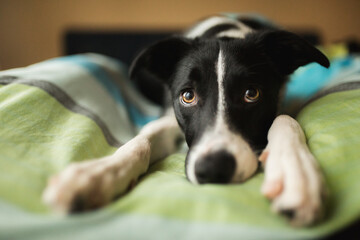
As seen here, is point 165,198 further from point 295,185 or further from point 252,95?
point 252,95

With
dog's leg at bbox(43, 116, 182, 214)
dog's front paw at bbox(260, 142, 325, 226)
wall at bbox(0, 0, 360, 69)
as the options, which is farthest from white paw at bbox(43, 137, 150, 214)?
wall at bbox(0, 0, 360, 69)

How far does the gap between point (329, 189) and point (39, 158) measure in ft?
2.92

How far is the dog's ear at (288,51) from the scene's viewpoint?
4.06ft

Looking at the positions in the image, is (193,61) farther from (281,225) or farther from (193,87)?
(281,225)

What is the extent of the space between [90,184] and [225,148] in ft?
1.38

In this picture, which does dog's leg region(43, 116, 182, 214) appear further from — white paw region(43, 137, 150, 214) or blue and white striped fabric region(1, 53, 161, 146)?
blue and white striped fabric region(1, 53, 161, 146)

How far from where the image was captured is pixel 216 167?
32.6 inches

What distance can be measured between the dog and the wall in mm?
3269

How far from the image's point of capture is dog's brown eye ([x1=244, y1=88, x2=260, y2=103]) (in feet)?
3.80

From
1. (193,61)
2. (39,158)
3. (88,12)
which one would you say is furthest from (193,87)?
(88,12)

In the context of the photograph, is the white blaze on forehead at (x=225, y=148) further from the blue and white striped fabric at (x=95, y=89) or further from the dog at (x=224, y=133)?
the blue and white striped fabric at (x=95, y=89)

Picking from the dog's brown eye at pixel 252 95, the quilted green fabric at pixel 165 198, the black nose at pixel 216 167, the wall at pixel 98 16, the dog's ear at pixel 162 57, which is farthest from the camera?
the wall at pixel 98 16

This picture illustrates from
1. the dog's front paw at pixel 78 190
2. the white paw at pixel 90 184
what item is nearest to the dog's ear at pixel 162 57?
the white paw at pixel 90 184

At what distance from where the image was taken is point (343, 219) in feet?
2.07
